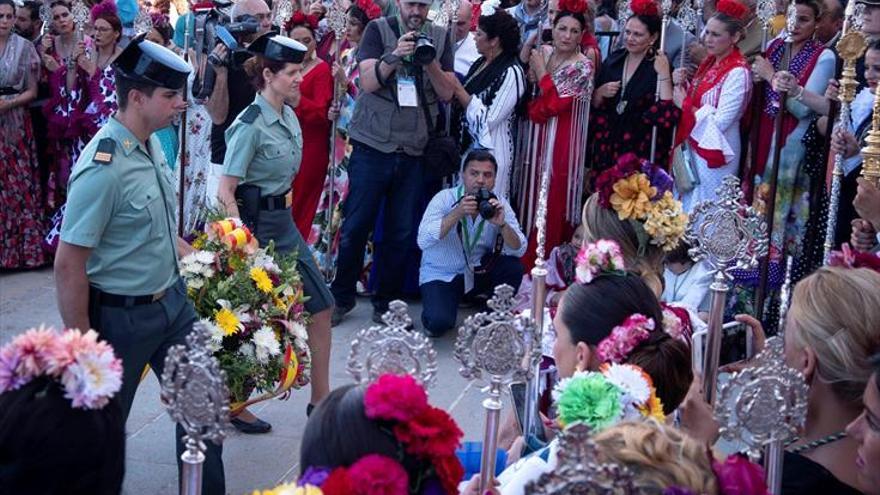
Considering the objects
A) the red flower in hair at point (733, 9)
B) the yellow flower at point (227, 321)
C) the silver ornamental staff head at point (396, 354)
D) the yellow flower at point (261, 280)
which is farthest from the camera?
the red flower in hair at point (733, 9)

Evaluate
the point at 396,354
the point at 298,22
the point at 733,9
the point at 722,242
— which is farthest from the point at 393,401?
the point at 298,22

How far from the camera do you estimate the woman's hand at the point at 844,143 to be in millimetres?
5617

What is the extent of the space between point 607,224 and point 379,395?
2.49 m

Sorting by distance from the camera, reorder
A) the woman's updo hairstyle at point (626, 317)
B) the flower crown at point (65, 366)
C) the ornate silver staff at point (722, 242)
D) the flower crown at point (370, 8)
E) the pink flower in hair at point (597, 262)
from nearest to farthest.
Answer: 1. the flower crown at point (65, 366)
2. the woman's updo hairstyle at point (626, 317)
3. the pink flower in hair at point (597, 262)
4. the ornate silver staff at point (722, 242)
5. the flower crown at point (370, 8)

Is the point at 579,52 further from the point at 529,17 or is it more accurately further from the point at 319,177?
the point at 319,177

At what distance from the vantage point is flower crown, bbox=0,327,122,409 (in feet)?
6.66

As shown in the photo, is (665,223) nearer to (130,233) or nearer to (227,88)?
(130,233)

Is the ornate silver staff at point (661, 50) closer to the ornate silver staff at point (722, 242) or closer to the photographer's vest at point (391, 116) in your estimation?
the photographer's vest at point (391, 116)

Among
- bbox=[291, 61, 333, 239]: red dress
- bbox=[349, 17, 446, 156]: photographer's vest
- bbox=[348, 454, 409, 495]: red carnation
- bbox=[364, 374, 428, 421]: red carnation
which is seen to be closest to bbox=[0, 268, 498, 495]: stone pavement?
bbox=[291, 61, 333, 239]: red dress

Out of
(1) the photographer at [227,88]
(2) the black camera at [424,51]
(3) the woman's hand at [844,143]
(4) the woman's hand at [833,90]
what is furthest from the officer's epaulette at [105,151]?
(4) the woman's hand at [833,90]

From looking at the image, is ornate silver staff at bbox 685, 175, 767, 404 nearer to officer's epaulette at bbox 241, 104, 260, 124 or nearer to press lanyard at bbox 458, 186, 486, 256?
officer's epaulette at bbox 241, 104, 260, 124

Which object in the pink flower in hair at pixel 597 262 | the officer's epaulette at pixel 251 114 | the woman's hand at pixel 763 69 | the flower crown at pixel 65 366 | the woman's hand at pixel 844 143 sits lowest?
the pink flower in hair at pixel 597 262

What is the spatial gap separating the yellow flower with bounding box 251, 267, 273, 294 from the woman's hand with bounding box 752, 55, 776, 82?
328cm

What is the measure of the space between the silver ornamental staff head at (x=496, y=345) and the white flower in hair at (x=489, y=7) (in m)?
4.83
